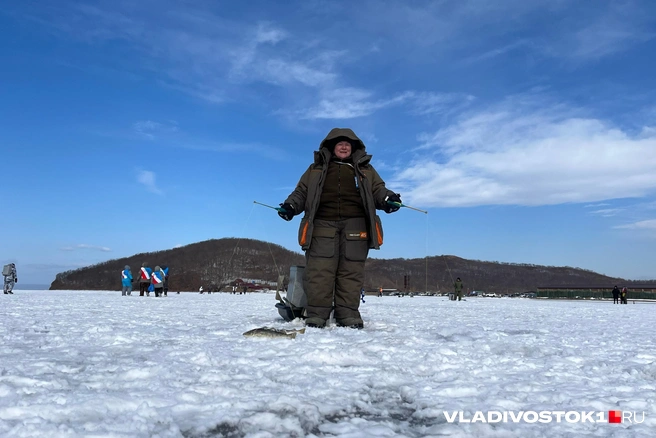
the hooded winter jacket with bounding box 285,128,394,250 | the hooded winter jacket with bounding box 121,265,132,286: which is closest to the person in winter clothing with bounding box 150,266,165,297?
the hooded winter jacket with bounding box 121,265,132,286

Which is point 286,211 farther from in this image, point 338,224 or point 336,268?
point 336,268

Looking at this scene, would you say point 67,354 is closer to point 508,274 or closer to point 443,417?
point 443,417

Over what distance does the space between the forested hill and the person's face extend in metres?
115

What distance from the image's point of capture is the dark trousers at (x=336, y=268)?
5.68 m

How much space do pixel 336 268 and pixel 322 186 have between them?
0.99 meters

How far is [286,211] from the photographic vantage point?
576 cm

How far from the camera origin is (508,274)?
168750mm

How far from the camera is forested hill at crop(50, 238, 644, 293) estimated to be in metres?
135

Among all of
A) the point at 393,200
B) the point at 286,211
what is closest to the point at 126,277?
the point at 286,211

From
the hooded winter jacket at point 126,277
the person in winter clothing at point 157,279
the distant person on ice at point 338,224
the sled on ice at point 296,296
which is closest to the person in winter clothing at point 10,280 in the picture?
the hooded winter jacket at point 126,277

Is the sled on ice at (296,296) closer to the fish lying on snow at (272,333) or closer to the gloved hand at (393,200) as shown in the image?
the gloved hand at (393,200)

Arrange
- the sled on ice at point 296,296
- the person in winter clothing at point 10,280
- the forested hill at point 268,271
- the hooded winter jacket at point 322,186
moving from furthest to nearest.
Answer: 1. the forested hill at point 268,271
2. the person in winter clothing at point 10,280
3. the sled on ice at point 296,296
4. the hooded winter jacket at point 322,186

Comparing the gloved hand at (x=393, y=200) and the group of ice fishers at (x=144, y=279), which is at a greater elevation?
the gloved hand at (x=393, y=200)

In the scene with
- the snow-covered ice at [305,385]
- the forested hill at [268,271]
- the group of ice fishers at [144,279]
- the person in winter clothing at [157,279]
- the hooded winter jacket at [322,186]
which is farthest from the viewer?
the forested hill at [268,271]
